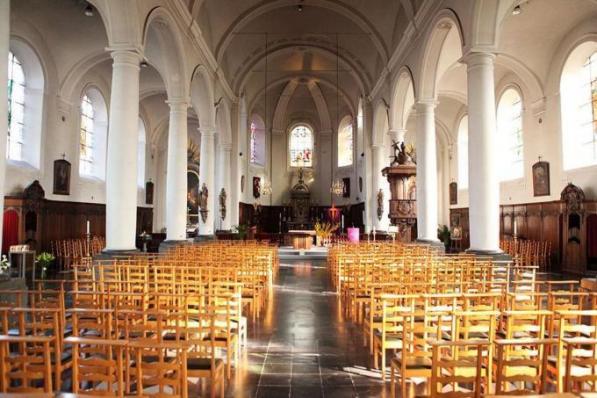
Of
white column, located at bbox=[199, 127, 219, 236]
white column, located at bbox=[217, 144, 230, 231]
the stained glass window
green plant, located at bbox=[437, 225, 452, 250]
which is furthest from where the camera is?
white column, located at bbox=[217, 144, 230, 231]

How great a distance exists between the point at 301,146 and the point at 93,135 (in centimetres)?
1672

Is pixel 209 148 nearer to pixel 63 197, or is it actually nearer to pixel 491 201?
pixel 63 197

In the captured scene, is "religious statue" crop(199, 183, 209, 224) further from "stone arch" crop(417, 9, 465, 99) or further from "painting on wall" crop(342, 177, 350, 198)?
"painting on wall" crop(342, 177, 350, 198)

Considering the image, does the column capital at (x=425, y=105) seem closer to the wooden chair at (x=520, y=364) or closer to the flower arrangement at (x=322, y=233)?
the flower arrangement at (x=322, y=233)

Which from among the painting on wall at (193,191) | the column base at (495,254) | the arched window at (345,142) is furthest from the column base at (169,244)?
the arched window at (345,142)

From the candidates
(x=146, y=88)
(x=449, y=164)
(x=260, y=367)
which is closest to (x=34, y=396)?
(x=260, y=367)

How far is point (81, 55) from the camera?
16.2 m

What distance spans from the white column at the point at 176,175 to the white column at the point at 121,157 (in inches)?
164

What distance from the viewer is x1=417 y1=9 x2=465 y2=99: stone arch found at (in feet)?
43.8

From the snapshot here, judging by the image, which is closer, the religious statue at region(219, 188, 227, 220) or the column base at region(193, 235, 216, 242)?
the column base at region(193, 235, 216, 242)

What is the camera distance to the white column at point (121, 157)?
Answer: 33.9 feet

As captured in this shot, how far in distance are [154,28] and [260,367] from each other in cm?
1213

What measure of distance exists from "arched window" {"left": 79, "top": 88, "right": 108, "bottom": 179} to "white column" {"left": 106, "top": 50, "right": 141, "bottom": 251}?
9.37 m

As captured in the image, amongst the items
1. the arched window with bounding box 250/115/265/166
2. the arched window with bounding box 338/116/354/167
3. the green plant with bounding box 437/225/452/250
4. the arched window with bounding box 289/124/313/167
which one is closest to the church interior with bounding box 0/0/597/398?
the green plant with bounding box 437/225/452/250
